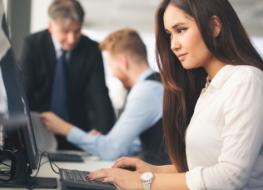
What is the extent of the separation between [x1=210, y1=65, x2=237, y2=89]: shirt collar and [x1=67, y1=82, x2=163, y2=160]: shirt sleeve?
1193mm

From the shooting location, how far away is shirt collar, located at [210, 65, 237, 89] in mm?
1313

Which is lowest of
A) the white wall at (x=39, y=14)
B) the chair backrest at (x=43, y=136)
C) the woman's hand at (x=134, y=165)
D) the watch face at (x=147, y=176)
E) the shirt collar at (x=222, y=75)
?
the chair backrest at (x=43, y=136)

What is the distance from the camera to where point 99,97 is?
10.7ft

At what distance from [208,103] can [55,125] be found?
161 centimetres

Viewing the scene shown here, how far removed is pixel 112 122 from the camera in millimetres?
3262

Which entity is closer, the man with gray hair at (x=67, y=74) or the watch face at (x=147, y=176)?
the watch face at (x=147, y=176)

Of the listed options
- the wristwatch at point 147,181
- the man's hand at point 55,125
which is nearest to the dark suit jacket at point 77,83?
the man's hand at point 55,125

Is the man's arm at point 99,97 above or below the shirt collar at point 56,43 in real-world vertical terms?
below

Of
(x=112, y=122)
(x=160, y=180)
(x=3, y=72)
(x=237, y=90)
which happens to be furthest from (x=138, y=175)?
(x=112, y=122)

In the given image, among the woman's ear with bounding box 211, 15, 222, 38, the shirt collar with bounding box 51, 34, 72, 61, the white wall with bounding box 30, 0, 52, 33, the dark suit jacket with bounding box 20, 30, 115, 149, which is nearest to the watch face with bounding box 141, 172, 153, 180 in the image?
the woman's ear with bounding box 211, 15, 222, 38

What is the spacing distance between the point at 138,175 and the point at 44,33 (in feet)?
7.35

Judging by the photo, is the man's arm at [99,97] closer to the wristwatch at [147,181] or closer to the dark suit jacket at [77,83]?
the dark suit jacket at [77,83]

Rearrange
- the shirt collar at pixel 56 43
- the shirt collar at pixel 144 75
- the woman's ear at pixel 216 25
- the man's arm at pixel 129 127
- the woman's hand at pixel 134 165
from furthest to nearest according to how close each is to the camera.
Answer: the shirt collar at pixel 56 43
the shirt collar at pixel 144 75
the man's arm at pixel 129 127
the woman's hand at pixel 134 165
the woman's ear at pixel 216 25

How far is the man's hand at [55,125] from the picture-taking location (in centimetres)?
272
